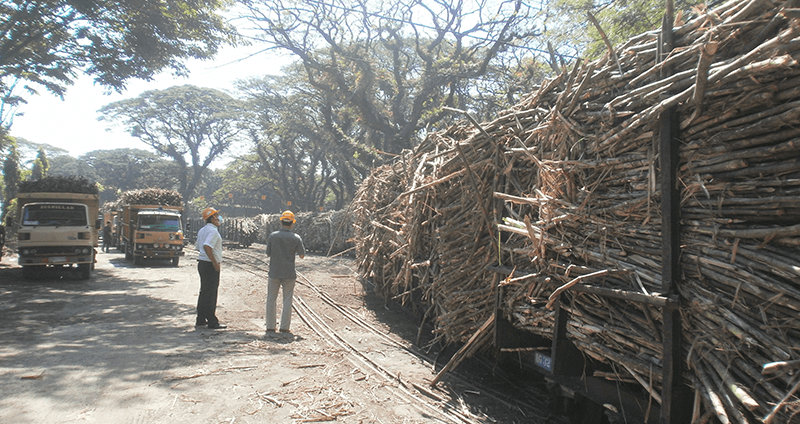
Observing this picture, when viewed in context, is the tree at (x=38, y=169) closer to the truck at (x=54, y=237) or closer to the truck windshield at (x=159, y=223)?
the truck windshield at (x=159, y=223)

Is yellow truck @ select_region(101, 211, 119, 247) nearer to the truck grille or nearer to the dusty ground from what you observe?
the truck grille

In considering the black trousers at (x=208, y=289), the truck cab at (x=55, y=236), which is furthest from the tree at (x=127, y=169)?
the black trousers at (x=208, y=289)

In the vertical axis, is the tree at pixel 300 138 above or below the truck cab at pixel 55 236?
above

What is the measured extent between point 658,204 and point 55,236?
15063 mm

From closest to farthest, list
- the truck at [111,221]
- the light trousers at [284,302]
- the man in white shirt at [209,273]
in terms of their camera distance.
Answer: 1. the light trousers at [284,302]
2. the man in white shirt at [209,273]
3. the truck at [111,221]

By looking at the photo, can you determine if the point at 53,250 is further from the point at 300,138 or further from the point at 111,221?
the point at 300,138

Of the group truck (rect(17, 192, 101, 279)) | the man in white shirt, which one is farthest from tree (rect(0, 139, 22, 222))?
the man in white shirt

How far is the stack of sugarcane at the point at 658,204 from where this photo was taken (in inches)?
93.0

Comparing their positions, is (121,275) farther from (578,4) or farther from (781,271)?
(781,271)

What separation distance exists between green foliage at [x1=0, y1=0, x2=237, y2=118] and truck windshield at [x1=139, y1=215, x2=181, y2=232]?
18.3 ft

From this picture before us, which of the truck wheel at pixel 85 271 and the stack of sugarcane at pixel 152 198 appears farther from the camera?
the stack of sugarcane at pixel 152 198

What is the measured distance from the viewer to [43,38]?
42.3ft

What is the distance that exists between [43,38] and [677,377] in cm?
1630

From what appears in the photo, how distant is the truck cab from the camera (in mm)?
12789
